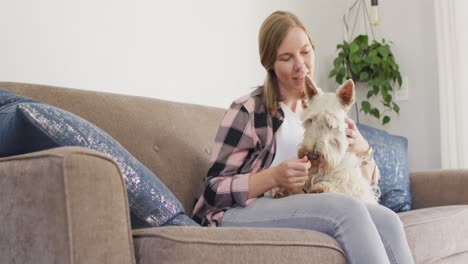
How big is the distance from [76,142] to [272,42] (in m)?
0.88

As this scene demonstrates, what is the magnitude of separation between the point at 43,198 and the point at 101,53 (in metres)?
1.38

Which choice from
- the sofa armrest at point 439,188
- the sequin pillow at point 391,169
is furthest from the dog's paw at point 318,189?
the sofa armrest at point 439,188

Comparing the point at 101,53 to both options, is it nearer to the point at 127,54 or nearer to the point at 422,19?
the point at 127,54

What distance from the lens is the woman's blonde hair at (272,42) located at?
187 centimetres

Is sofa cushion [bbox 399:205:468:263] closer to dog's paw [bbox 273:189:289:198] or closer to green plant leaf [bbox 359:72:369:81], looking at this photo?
dog's paw [bbox 273:189:289:198]

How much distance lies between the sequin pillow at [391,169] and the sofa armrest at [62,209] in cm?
177

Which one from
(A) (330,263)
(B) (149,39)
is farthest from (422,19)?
(A) (330,263)

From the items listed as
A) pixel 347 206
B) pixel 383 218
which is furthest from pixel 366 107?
pixel 347 206

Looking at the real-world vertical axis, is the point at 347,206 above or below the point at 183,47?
below

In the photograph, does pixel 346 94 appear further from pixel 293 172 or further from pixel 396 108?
pixel 396 108

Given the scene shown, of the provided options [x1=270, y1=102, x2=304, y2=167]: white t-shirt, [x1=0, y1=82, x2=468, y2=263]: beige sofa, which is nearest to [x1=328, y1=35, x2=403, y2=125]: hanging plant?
[x1=270, y1=102, x2=304, y2=167]: white t-shirt

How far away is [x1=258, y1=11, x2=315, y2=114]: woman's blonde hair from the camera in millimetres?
1874

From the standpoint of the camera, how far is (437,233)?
200cm

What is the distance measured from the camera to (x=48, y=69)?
6.90 feet
